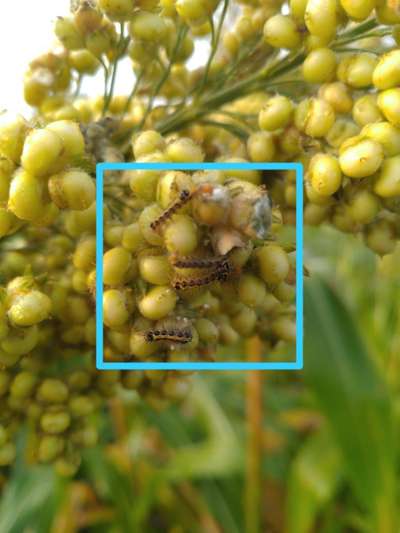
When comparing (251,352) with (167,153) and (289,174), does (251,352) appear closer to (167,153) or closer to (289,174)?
(289,174)

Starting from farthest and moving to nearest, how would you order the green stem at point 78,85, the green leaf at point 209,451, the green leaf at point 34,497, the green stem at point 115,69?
the green leaf at point 209,451 → the green leaf at point 34,497 → the green stem at point 78,85 → the green stem at point 115,69

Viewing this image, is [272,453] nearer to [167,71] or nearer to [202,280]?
[167,71]

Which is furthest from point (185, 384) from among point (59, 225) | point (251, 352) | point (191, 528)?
point (191, 528)

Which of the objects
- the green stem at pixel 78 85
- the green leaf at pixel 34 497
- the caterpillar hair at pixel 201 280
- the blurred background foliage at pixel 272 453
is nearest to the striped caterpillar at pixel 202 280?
the caterpillar hair at pixel 201 280

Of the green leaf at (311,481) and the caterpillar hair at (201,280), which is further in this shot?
the green leaf at (311,481)

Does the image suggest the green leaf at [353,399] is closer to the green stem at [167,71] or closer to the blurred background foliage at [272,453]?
the blurred background foliage at [272,453]

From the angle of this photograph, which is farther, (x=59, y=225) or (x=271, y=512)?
(x=271, y=512)

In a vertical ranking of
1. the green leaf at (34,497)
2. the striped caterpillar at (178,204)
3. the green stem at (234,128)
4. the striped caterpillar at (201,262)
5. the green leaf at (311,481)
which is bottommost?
the green leaf at (311,481)

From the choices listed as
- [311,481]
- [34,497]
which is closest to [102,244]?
[34,497]

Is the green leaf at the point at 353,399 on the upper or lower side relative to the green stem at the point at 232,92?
lower
